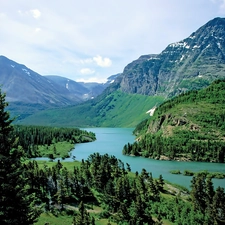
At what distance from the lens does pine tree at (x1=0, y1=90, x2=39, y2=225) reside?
22931mm

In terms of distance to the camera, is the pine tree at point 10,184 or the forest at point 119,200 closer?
the pine tree at point 10,184

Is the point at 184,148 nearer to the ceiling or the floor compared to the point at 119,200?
nearer to the ceiling

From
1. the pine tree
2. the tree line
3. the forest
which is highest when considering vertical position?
the pine tree

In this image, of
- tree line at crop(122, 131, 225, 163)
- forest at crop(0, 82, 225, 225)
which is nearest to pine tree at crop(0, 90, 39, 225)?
forest at crop(0, 82, 225, 225)

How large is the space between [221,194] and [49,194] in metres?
45.9

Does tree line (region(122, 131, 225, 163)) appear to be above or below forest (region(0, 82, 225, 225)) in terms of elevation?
above

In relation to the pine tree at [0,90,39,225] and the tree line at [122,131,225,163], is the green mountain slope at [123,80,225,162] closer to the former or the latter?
the tree line at [122,131,225,163]

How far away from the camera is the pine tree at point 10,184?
2293 cm

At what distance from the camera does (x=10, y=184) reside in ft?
77.3

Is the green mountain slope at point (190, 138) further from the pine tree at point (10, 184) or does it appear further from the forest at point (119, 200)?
the pine tree at point (10, 184)

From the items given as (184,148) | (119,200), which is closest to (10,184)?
(119,200)

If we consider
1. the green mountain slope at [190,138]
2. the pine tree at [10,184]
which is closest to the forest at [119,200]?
the pine tree at [10,184]

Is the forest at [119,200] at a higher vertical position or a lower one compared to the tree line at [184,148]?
lower

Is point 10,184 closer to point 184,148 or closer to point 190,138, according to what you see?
point 184,148
